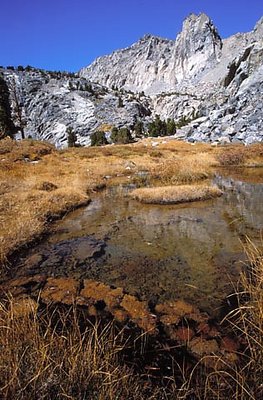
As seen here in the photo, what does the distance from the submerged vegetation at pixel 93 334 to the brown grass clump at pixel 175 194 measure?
67mm

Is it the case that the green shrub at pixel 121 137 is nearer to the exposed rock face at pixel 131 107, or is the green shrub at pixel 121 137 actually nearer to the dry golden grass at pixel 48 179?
the exposed rock face at pixel 131 107

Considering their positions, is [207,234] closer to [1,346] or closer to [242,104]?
[1,346]

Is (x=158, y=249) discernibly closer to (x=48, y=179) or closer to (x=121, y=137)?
(x=48, y=179)

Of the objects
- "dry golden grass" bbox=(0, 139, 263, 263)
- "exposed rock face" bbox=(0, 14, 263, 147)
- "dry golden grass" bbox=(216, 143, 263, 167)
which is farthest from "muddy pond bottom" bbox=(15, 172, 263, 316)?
"exposed rock face" bbox=(0, 14, 263, 147)

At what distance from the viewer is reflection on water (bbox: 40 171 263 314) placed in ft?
25.7

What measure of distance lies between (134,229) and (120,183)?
41.7 feet

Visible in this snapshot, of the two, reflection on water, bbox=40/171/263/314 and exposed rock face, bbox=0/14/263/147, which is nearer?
reflection on water, bbox=40/171/263/314

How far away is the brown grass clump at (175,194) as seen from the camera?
17625 millimetres

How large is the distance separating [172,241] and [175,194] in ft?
23.0

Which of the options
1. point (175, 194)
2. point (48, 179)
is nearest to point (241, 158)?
point (175, 194)

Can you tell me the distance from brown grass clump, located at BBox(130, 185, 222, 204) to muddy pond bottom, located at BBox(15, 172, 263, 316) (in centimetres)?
64

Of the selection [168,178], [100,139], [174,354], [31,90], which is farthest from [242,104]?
[31,90]

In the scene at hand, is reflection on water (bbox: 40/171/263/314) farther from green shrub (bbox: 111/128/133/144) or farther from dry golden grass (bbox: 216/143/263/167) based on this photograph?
green shrub (bbox: 111/128/133/144)

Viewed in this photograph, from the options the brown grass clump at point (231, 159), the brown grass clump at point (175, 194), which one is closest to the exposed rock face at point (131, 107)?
the brown grass clump at point (231, 159)
